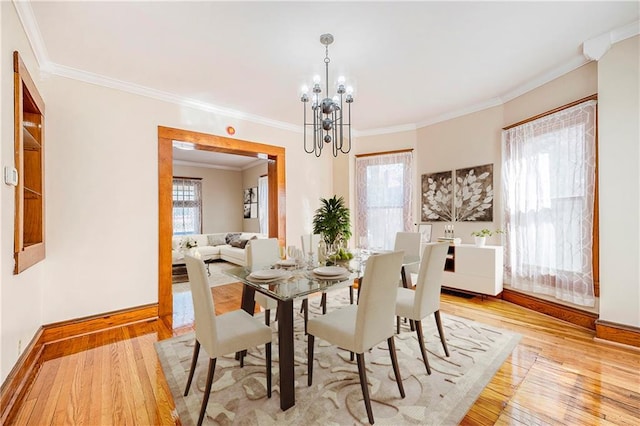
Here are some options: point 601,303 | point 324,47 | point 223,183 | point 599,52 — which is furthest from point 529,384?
point 223,183

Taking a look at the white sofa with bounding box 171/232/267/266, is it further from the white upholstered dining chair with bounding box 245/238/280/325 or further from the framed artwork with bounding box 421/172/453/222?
the framed artwork with bounding box 421/172/453/222

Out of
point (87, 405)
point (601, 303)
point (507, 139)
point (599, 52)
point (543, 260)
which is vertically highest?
point (599, 52)

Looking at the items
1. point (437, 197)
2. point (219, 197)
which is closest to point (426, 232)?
point (437, 197)

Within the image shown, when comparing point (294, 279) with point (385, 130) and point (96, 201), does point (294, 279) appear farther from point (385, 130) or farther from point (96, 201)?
point (385, 130)

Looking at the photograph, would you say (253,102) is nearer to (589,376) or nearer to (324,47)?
(324,47)

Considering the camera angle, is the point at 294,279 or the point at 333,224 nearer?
the point at 294,279

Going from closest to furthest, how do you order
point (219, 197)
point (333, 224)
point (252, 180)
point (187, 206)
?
1. point (333, 224)
2. point (187, 206)
3. point (252, 180)
4. point (219, 197)

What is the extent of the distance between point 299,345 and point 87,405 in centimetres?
152

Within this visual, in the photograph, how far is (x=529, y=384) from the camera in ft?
6.50

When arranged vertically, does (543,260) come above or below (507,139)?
below

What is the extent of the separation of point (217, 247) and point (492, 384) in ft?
20.9

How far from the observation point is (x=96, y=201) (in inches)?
117

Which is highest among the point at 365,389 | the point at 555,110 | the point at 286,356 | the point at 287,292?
the point at 555,110

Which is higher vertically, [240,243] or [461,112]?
[461,112]
